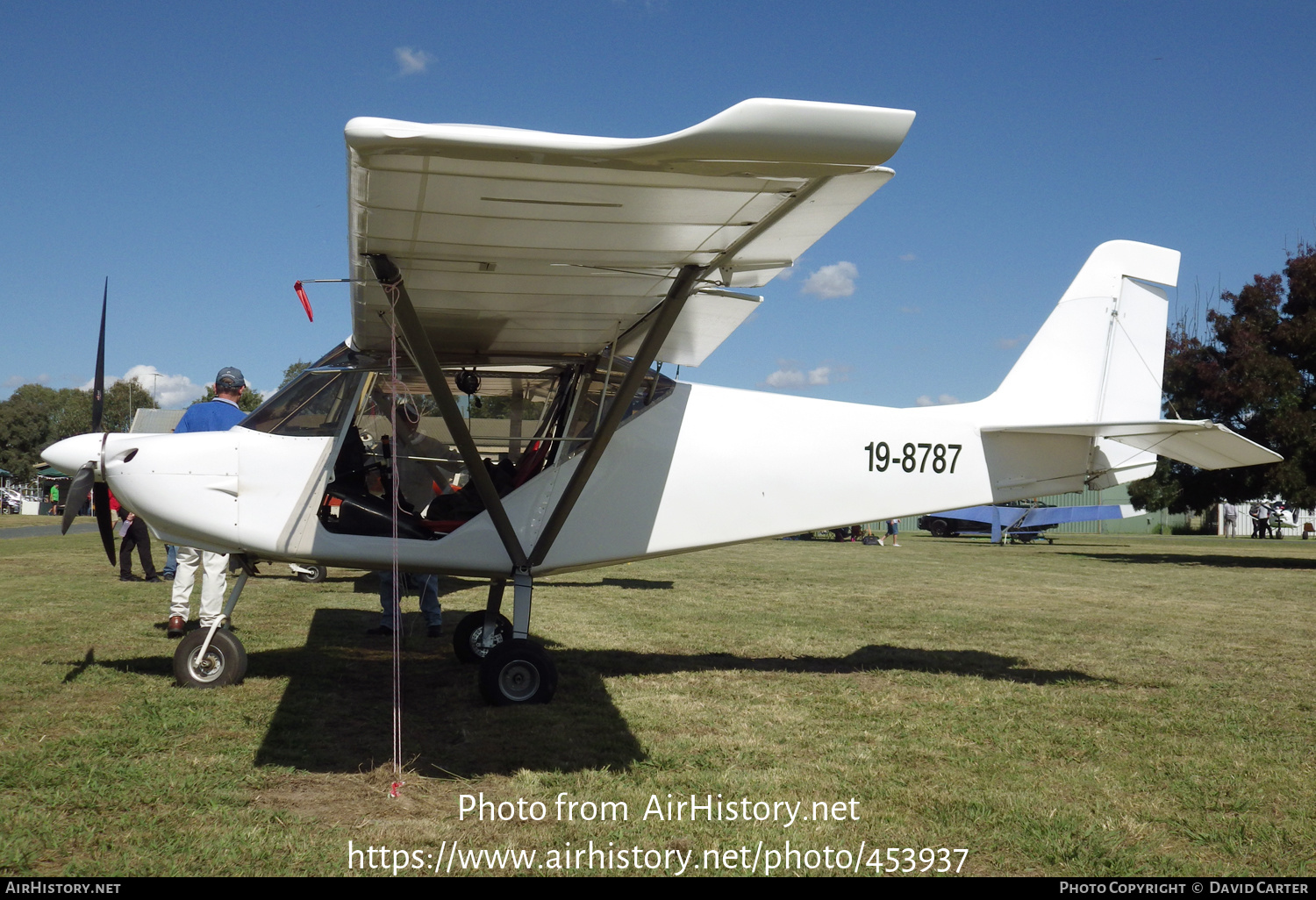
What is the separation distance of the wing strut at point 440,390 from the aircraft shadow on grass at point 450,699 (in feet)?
3.51

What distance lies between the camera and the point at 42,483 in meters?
73.8

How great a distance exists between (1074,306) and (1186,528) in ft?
188

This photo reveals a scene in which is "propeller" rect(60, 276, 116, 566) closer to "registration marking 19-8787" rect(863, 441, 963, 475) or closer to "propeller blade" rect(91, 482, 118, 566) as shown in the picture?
"propeller blade" rect(91, 482, 118, 566)

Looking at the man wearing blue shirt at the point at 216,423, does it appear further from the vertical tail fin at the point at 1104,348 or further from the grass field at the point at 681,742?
the vertical tail fin at the point at 1104,348

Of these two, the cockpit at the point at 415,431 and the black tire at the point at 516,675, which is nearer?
the black tire at the point at 516,675

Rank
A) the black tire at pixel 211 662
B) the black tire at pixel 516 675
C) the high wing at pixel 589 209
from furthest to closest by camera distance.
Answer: the black tire at pixel 211 662, the black tire at pixel 516 675, the high wing at pixel 589 209

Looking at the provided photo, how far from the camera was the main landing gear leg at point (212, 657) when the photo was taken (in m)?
5.86

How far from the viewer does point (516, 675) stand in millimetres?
5566

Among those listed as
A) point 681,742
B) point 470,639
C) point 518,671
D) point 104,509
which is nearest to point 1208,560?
point 470,639

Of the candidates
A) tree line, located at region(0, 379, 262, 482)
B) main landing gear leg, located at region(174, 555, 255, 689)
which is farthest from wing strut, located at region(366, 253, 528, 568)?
tree line, located at region(0, 379, 262, 482)

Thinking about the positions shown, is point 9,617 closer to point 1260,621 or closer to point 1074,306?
point 1074,306

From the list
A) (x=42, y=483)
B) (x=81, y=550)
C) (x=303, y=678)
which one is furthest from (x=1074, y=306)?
(x=42, y=483)

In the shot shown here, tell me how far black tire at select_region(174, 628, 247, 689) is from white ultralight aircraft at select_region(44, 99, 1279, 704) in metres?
0.02

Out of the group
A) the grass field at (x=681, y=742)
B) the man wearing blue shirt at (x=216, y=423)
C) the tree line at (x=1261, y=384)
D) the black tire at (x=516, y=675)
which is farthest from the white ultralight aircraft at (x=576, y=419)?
the tree line at (x=1261, y=384)
